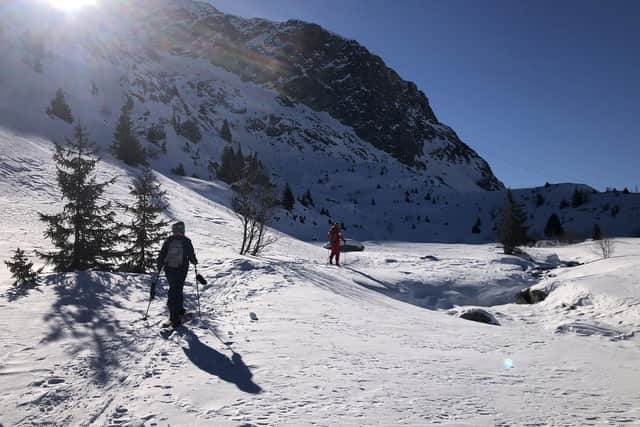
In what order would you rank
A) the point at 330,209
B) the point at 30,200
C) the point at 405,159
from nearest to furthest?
the point at 30,200 < the point at 330,209 < the point at 405,159

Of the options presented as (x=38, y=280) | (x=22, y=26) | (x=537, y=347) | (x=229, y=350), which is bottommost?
(x=38, y=280)

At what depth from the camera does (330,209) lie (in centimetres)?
5944

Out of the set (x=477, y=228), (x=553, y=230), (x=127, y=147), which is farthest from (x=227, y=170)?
(x=553, y=230)

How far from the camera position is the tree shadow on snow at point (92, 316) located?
5121 mm

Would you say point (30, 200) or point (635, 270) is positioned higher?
point (635, 270)

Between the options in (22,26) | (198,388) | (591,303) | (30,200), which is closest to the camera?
(198,388)

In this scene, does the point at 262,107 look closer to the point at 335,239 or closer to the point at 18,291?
the point at 335,239

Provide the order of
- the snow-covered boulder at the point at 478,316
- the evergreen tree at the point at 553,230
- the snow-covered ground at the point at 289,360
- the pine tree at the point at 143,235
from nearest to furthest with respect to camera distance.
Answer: the snow-covered ground at the point at 289,360, the pine tree at the point at 143,235, the snow-covered boulder at the point at 478,316, the evergreen tree at the point at 553,230

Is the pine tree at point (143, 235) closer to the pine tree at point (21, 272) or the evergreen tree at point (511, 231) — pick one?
the pine tree at point (21, 272)

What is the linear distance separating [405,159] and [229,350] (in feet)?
447

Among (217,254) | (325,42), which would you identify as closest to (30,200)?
(217,254)

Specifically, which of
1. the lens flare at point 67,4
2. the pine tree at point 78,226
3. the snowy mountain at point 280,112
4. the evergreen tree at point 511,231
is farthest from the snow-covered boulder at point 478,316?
the lens flare at point 67,4

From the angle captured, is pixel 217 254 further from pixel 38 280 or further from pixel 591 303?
pixel 591 303

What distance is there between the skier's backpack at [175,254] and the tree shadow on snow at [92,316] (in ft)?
4.29
